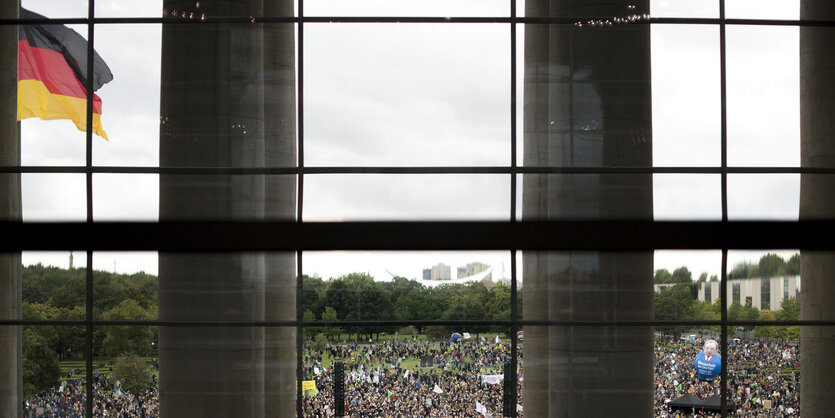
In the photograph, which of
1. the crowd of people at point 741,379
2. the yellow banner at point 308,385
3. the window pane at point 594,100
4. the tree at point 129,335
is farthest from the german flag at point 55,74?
the crowd of people at point 741,379

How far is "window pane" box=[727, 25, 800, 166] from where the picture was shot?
1262 centimetres

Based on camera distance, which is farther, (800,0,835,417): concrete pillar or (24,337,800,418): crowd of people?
(800,0,835,417): concrete pillar

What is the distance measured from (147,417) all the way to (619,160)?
29.9 feet

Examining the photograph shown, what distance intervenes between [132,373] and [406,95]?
6.67m

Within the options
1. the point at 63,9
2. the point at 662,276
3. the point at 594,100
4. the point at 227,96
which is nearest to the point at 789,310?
the point at 662,276

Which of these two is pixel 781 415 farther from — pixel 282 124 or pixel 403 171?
pixel 282 124

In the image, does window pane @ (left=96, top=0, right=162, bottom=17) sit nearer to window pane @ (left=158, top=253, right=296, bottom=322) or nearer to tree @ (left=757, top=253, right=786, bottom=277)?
window pane @ (left=158, top=253, right=296, bottom=322)

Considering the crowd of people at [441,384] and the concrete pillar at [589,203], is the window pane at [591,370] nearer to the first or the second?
the concrete pillar at [589,203]

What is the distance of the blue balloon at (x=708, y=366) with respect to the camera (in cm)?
1242

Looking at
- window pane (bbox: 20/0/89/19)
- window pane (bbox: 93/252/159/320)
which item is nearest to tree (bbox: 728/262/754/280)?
window pane (bbox: 93/252/159/320)

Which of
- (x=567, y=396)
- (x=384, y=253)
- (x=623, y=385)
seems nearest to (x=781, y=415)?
(x=623, y=385)

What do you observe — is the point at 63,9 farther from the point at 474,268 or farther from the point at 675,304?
the point at 675,304

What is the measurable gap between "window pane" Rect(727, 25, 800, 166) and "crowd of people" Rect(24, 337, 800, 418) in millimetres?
3294

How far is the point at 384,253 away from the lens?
1234 centimetres
